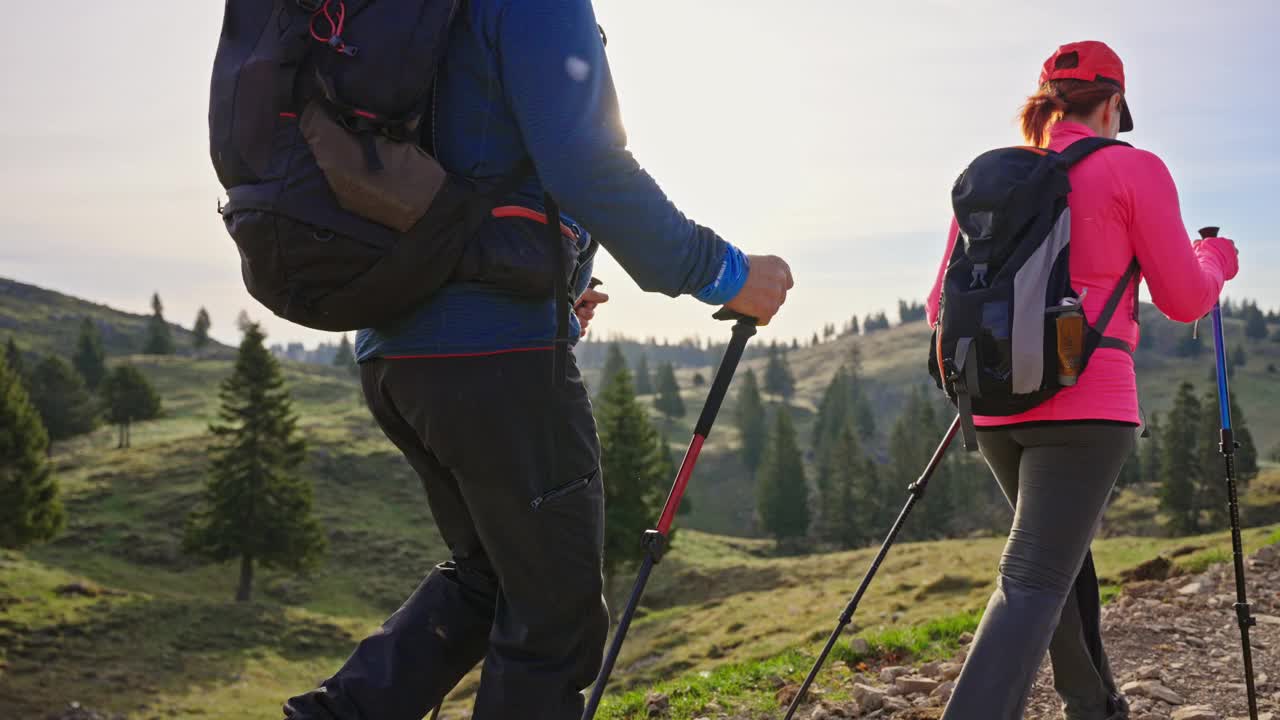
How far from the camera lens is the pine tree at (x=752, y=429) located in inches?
5182

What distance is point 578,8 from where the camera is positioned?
2.65m

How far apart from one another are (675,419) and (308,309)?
15495cm

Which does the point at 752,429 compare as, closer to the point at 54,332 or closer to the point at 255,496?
the point at 255,496

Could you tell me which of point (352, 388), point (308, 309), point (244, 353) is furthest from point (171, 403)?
point (308, 309)

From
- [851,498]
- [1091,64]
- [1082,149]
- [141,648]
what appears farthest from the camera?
[851,498]

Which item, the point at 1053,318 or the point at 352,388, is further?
the point at 352,388

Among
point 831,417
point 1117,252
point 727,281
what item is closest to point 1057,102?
point 1117,252

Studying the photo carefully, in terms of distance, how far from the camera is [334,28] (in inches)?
96.6

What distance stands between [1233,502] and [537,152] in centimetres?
443

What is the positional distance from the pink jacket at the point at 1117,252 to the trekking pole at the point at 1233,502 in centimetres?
114

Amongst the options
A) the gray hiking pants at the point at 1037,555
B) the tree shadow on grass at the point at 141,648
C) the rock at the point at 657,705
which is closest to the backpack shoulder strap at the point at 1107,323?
the gray hiking pants at the point at 1037,555

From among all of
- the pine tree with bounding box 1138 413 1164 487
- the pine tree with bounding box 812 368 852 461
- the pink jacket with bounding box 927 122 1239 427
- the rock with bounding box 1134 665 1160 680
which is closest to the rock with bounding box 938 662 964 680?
the rock with bounding box 1134 665 1160 680

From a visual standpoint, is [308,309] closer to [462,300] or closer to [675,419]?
[462,300]

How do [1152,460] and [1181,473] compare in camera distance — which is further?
[1152,460]
